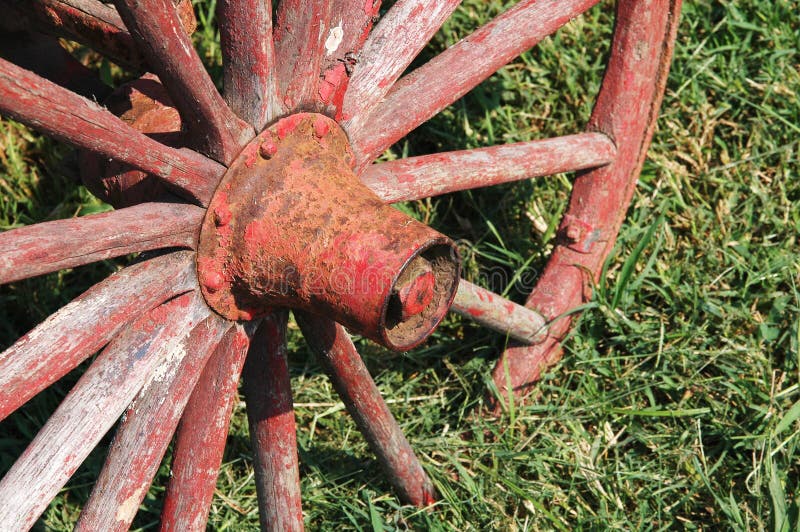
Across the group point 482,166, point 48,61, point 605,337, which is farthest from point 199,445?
point 605,337

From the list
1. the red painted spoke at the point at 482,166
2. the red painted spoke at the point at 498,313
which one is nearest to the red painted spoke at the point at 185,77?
the red painted spoke at the point at 482,166

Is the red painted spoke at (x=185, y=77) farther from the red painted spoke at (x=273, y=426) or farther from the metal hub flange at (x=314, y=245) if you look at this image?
the red painted spoke at (x=273, y=426)

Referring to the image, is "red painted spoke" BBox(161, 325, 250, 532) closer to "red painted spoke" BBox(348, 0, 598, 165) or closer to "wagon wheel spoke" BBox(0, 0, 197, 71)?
"red painted spoke" BBox(348, 0, 598, 165)

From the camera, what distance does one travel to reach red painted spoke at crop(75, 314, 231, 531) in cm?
161

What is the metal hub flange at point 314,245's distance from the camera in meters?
1.61

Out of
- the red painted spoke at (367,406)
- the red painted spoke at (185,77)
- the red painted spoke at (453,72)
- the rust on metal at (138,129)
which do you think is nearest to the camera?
the red painted spoke at (185,77)

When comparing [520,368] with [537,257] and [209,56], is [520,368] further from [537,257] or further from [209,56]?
[209,56]

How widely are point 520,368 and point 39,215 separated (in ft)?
5.05

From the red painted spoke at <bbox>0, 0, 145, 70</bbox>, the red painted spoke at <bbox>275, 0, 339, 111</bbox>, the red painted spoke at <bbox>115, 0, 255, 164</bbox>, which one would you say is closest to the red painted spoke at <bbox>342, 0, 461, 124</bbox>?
the red painted spoke at <bbox>275, 0, 339, 111</bbox>

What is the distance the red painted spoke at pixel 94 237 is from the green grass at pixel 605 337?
1.97ft

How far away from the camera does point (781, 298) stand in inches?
99.2

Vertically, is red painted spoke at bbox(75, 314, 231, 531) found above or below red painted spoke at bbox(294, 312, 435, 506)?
above

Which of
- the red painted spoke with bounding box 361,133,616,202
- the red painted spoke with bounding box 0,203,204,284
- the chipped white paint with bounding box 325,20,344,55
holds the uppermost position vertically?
the chipped white paint with bounding box 325,20,344,55

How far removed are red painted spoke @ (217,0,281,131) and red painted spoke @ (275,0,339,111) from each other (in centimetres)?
4
